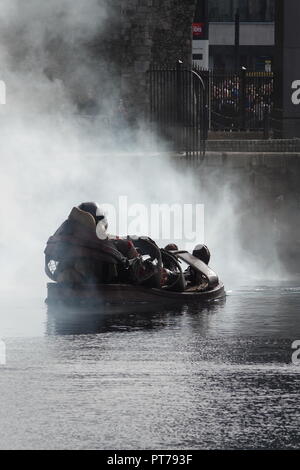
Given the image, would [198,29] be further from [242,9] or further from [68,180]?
[68,180]

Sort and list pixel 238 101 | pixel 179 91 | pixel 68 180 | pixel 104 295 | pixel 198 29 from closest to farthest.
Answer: pixel 104 295 < pixel 68 180 < pixel 179 91 < pixel 238 101 < pixel 198 29

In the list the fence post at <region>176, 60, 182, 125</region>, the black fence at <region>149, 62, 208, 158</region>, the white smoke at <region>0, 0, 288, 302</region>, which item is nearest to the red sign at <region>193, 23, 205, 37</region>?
the white smoke at <region>0, 0, 288, 302</region>

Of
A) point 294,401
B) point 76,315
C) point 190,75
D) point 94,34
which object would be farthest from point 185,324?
point 94,34

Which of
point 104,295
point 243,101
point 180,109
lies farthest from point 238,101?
point 104,295

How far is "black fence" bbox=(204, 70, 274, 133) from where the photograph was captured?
38.4m

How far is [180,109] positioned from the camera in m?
33.9

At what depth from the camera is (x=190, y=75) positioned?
114ft

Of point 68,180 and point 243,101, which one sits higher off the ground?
point 243,101

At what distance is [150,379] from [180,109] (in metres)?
19.3

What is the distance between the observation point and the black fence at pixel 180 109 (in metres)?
33.5

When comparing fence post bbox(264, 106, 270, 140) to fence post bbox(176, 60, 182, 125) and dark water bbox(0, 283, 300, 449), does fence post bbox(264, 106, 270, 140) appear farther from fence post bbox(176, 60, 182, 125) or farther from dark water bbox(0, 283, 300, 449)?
dark water bbox(0, 283, 300, 449)

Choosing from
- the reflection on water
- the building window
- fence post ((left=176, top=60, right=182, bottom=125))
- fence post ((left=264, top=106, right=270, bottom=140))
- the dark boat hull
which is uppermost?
the building window

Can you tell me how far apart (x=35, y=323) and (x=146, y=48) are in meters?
28.8

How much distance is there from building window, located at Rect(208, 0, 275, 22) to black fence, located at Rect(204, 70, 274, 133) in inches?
1545
